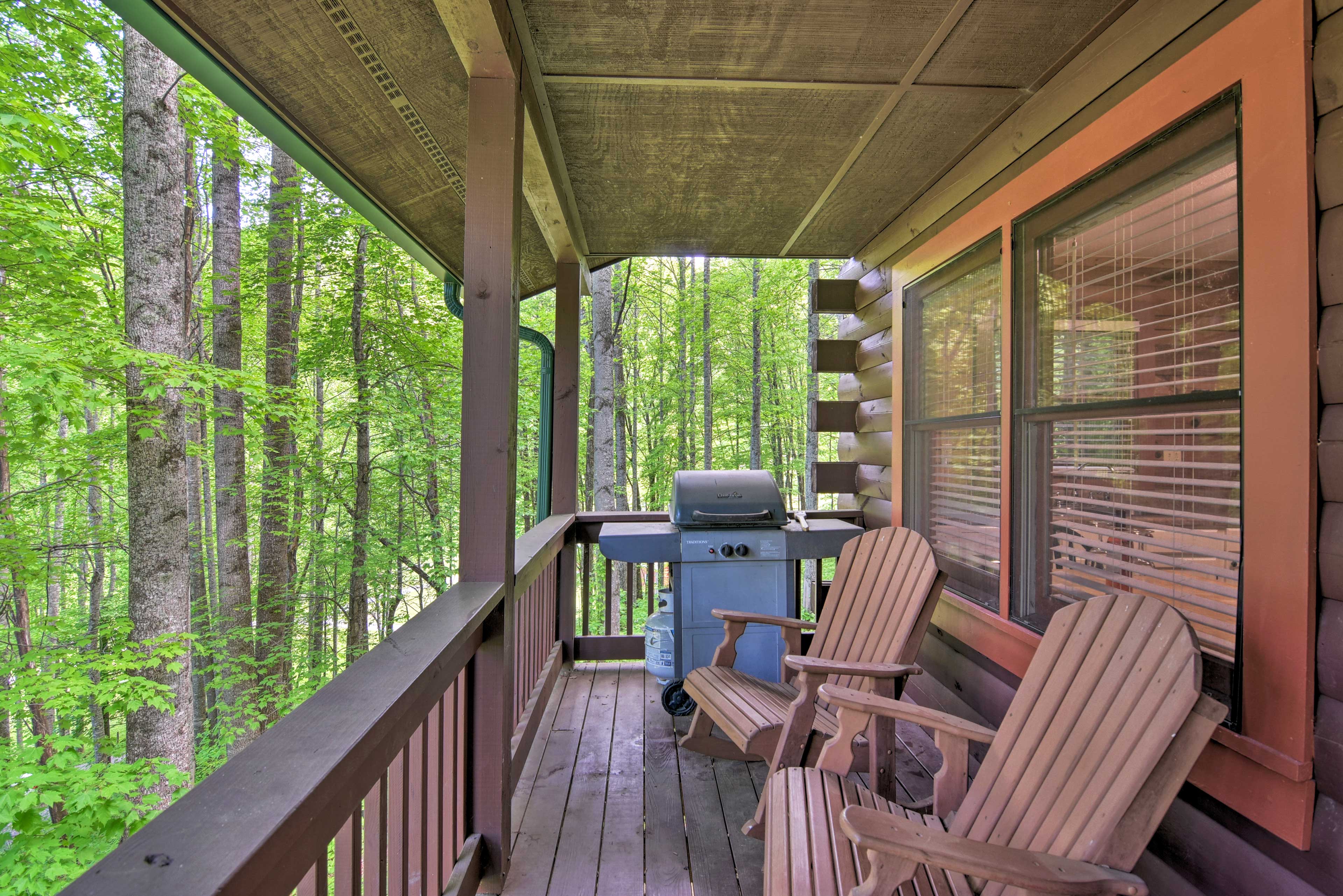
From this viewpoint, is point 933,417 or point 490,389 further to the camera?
point 933,417

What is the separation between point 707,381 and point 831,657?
9.10m

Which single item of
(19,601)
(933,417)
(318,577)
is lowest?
(318,577)

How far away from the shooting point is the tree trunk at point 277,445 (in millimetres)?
6879

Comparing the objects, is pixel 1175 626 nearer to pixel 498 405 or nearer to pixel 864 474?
pixel 498 405

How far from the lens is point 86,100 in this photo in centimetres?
591

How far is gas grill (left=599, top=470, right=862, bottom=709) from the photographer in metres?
2.95

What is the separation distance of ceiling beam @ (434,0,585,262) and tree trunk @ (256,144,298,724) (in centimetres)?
457

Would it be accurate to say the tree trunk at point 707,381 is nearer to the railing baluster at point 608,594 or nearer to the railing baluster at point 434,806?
the railing baluster at point 608,594

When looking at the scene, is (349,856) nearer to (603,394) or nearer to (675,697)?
(675,697)

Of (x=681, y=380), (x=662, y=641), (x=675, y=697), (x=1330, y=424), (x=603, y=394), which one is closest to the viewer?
(x=1330, y=424)

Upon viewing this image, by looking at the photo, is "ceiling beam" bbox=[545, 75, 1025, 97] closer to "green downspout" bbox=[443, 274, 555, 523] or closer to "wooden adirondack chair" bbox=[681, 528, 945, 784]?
"wooden adirondack chair" bbox=[681, 528, 945, 784]

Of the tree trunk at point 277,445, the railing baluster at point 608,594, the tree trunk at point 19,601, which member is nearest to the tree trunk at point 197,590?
the tree trunk at point 277,445

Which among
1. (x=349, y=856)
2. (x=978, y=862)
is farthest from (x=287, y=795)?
(x=978, y=862)

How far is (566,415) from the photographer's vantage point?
143 inches
